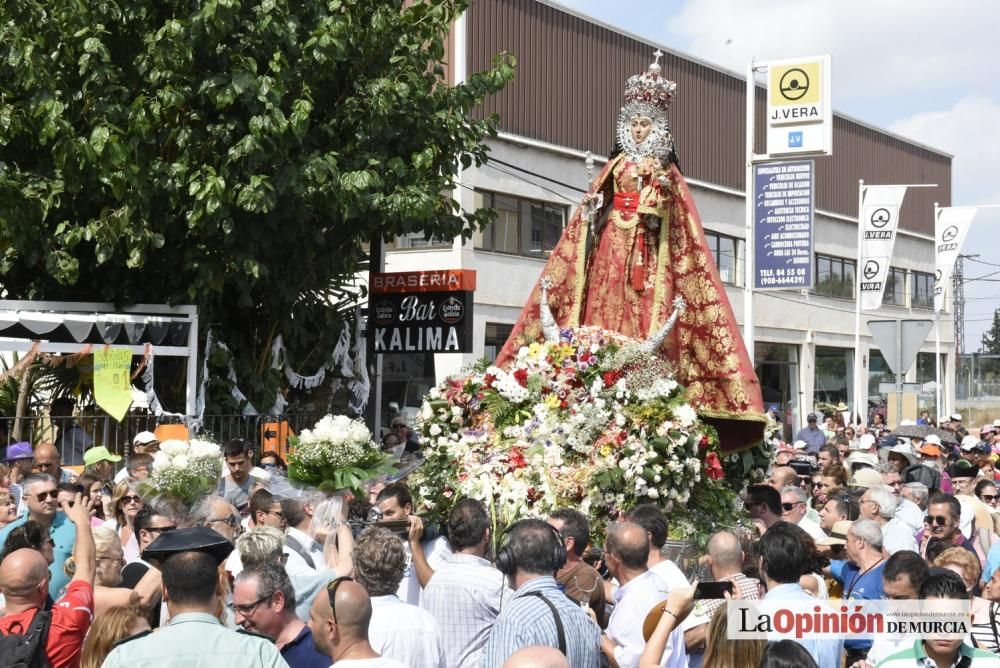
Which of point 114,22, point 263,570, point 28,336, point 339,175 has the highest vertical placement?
point 114,22

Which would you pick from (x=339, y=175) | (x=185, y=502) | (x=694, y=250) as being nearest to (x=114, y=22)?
(x=339, y=175)

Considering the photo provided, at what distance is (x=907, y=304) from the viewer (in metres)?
41.9

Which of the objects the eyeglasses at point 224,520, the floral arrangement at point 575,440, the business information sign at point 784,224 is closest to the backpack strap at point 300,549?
the eyeglasses at point 224,520

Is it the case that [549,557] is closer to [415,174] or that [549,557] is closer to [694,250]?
[694,250]

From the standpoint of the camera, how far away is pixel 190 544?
4336 mm

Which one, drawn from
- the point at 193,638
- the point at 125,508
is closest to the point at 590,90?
the point at 125,508

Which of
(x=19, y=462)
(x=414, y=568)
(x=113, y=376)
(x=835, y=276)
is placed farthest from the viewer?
(x=835, y=276)

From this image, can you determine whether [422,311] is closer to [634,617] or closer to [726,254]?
[634,617]

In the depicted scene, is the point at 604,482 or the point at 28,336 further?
the point at 28,336

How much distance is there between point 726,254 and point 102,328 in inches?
886

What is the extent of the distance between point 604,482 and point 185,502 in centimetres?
262

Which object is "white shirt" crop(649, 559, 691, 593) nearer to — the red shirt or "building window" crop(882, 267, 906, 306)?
the red shirt

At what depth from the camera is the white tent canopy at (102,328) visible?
41.4 feet

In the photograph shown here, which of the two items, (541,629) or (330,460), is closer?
(541,629)
